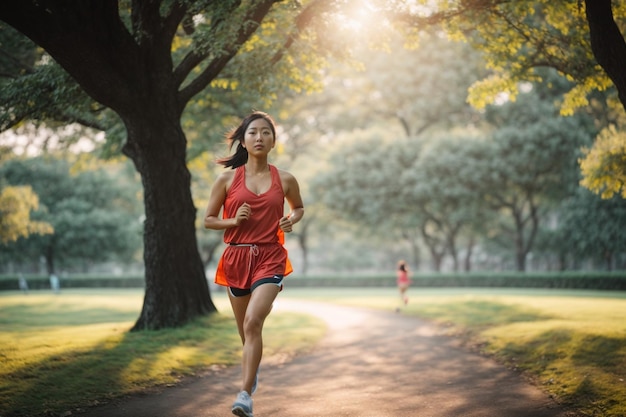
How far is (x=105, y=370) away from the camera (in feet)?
24.2

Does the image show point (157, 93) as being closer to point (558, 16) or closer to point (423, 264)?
point (558, 16)

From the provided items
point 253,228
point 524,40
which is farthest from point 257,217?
point 524,40

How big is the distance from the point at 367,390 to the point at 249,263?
2710 millimetres

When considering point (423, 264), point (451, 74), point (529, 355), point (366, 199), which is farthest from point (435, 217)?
point (423, 264)

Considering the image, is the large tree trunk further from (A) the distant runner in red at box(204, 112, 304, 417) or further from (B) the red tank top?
(B) the red tank top

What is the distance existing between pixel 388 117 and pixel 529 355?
43.2 m

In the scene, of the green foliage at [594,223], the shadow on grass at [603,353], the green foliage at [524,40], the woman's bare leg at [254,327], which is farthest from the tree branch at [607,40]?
the green foliage at [594,223]

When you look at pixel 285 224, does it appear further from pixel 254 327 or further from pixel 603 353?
pixel 603 353

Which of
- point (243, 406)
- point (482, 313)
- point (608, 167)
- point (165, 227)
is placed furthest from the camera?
point (482, 313)

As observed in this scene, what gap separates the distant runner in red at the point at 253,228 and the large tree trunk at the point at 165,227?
20.1ft

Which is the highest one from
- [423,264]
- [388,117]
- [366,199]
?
[388,117]

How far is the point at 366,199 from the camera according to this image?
42.6 metres

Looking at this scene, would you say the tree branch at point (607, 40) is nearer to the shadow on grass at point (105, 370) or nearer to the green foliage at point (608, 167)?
the green foliage at point (608, 167)

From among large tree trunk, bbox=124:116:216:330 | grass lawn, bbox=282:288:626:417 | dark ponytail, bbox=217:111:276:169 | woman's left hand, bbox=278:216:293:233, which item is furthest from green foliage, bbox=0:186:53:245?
woman's left hand, bbox=278:216:293:233
